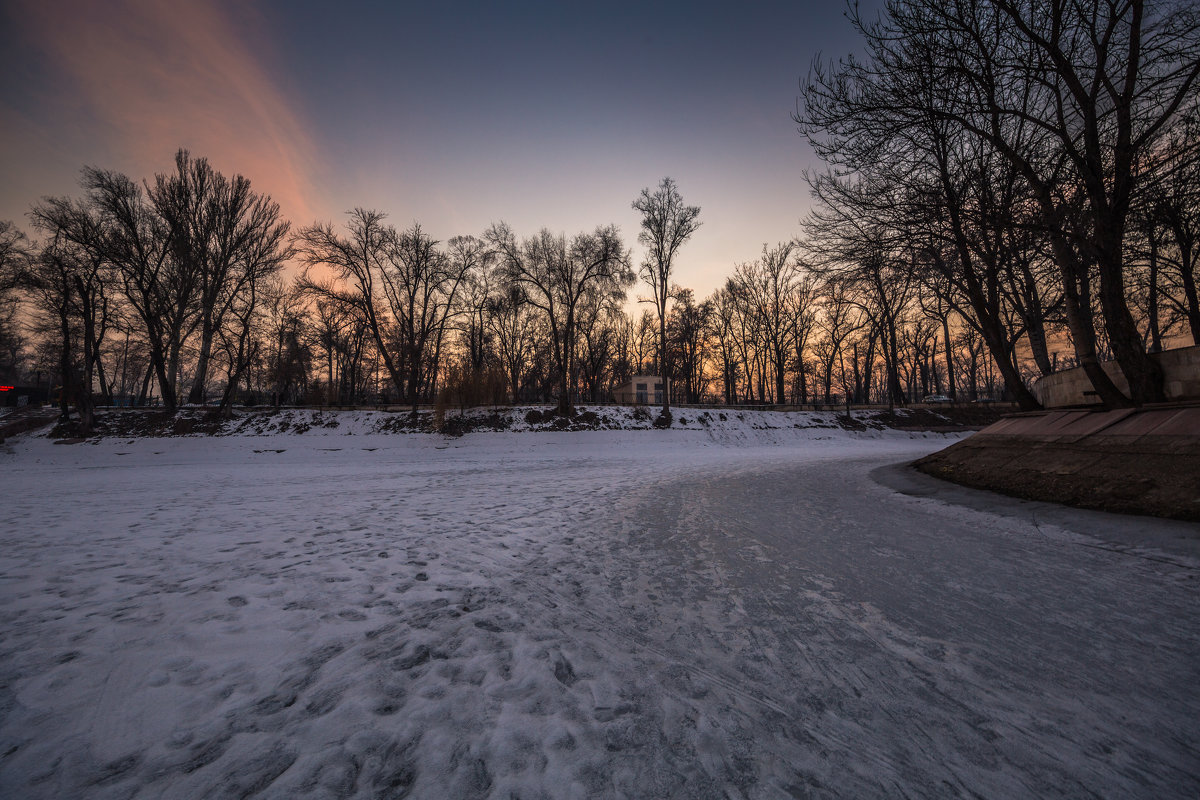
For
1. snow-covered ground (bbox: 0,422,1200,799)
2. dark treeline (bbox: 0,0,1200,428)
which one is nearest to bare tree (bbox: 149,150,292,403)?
dark treeline (bbox: 0,0,1200,428)

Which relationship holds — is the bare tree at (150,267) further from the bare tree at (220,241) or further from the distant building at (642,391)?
the distant building at (642,391)

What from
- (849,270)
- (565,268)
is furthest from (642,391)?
(849,270)

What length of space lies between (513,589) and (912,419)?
28.3m

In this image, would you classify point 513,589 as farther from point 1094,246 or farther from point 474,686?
point 1094,246

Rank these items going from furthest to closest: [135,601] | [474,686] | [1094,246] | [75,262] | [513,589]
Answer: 1. [75,262]
2. [1094,246]
3. [513,589]
4. [135,601]
5. [474,686]

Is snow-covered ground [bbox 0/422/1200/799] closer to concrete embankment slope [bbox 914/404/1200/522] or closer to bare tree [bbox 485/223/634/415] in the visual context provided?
concrete embankment slope [bbox 914/404/1200/522]

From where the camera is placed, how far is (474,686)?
1743 millimetres

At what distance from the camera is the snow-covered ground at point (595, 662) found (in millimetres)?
1286

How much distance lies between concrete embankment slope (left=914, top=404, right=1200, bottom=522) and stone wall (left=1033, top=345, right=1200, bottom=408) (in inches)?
27.5

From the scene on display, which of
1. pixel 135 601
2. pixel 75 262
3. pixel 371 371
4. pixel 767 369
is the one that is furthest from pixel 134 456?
pixel 767 369

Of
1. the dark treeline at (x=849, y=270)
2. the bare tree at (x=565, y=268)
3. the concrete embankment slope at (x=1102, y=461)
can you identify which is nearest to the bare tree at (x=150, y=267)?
the dark treeline at (x=849, y=270)

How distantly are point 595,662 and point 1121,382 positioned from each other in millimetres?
8806

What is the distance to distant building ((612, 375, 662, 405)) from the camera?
156 ft

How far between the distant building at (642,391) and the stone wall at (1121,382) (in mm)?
38553
